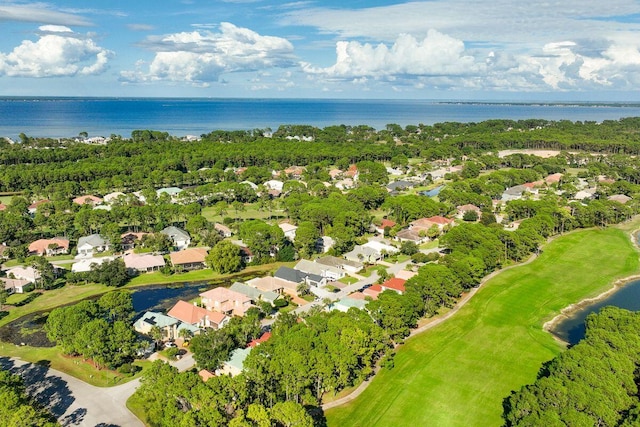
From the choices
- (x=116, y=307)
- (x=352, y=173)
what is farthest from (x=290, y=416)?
(x=352, y=173)

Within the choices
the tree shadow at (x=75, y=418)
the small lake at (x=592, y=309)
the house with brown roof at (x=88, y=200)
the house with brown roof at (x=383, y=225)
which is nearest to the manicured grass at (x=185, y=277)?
the house with brown roof at (x=383, y=225)

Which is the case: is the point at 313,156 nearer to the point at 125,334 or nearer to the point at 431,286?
the point at 431,286

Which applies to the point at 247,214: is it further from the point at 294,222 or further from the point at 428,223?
the point at 428,223

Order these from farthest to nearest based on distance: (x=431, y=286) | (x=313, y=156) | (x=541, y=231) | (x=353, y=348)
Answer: (x=313, y=156) → (x=541, y=231) → (x=431, y=286) → (x=353, y=348)

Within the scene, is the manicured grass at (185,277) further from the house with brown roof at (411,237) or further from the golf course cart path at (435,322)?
the golf course cart path at (435,322)

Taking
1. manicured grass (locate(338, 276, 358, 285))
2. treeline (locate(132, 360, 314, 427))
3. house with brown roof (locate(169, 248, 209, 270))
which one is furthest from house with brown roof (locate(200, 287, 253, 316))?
treeline (locate(132, 360, 314, 427))

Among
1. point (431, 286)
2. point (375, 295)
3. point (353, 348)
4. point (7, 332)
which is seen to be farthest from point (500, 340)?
point (7, 332)
